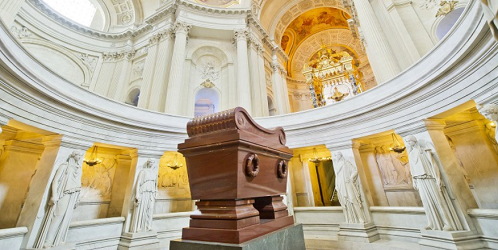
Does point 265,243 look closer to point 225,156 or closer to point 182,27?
point 225,156

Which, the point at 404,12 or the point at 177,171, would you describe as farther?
the point at 404,12

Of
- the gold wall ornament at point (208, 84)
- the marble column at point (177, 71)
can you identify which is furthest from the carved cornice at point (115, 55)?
the gold wall ornament at point (208, 84)

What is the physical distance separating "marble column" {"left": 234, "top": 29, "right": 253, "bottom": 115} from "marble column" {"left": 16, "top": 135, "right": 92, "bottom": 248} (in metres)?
7.30

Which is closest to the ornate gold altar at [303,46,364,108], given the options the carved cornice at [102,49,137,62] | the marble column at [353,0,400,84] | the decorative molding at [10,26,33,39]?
the marble column at [353,0,400,84]

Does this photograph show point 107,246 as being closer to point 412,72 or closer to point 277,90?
point 412,72

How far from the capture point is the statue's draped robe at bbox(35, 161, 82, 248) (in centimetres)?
470

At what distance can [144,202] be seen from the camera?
20.6 ft

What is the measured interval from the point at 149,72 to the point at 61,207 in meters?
8.86

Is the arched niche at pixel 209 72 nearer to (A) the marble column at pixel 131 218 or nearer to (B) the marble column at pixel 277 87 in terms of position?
(B) the marble column at pixel 277 87

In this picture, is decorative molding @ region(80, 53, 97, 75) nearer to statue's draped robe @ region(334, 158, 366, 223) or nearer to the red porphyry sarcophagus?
statue's draped robe @ region(334, 158, 366, 223)

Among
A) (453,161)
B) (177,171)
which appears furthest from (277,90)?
(453,161)

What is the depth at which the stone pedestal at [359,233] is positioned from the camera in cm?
570

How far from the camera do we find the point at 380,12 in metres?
9.75

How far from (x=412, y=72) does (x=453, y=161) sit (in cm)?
237
